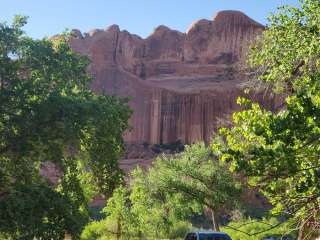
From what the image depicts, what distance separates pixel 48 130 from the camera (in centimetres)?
1711

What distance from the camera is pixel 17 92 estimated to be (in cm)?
1727

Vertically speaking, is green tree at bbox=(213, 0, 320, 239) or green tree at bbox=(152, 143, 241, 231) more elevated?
green tree at bbox=(213, 0, 320, 239)

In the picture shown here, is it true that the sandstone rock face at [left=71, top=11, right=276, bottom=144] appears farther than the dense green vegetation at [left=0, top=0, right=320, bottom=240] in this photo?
Yes

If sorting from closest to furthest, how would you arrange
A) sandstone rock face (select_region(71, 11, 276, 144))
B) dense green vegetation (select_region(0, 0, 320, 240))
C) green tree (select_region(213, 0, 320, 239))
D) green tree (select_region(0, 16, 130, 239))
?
green tree (select_region(213, 0, 320, 239)) → dense green vegetation (select_region(0, 0, 320, 240)) → green tree (select_region(0, 16, 130, 239)) → sandstone rock face (select_region(71, 11, 276, 144))

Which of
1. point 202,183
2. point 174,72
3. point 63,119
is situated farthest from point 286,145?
point 174,72

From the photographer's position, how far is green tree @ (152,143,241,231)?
102ft

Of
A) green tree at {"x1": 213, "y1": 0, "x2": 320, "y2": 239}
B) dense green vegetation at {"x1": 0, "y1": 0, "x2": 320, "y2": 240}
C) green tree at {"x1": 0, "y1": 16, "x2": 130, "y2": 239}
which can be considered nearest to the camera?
green tree at {"x1": 213, "y1": 0, "x2": 320, "y2": 239}

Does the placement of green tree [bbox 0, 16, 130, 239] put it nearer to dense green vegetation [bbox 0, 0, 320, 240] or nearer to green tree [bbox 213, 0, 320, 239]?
dense green vegetation [bbox 0, 0, 320, 240]

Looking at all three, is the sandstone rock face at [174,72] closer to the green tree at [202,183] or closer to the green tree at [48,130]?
the green tree at [202,183]

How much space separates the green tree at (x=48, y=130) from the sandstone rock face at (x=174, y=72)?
56.6 metres

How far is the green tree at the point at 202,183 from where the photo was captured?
102ft

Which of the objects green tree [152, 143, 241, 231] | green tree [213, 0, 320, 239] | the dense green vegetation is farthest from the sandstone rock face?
green tree [213, 0, 320, 239]

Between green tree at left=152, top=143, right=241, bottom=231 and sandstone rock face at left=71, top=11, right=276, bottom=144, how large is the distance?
43.7 m

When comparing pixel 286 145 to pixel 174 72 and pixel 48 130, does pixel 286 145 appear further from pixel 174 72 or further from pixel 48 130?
pixel 174 72
